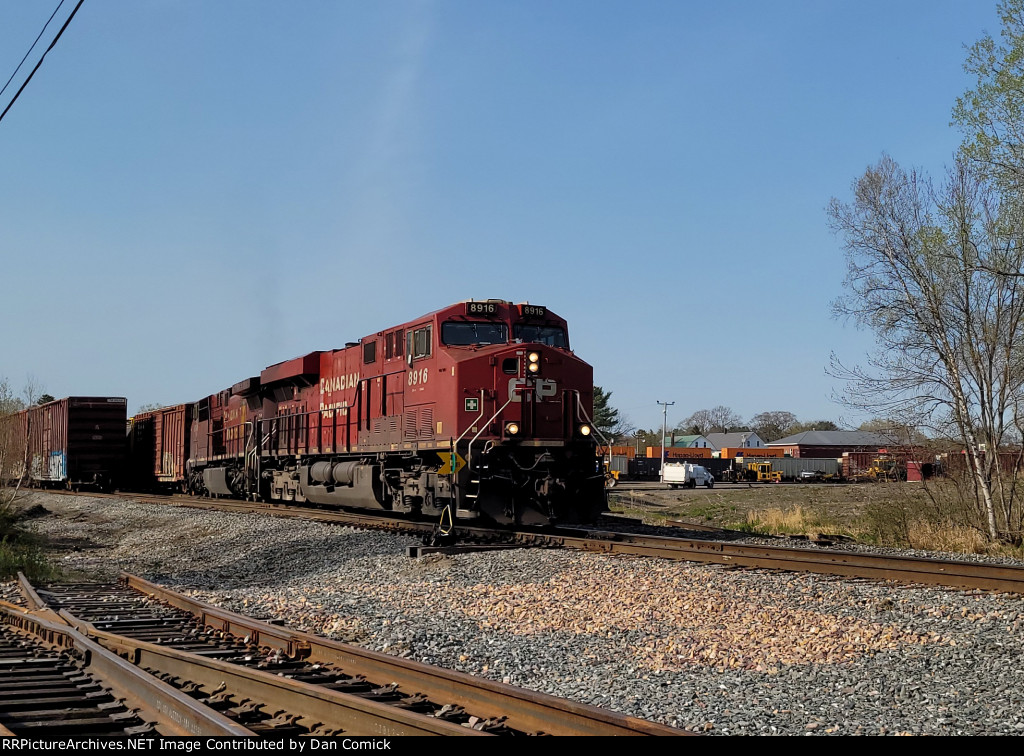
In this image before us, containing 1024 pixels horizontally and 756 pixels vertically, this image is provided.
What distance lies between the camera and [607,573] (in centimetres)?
972

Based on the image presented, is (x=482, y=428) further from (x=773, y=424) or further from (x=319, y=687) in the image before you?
(x=773, y=424)

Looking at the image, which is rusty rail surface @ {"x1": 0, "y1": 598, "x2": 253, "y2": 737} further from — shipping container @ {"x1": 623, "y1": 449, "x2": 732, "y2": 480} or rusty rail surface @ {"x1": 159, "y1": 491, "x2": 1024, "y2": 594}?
shipping container @ {"x1": 623, "y1": 449, "x2": 732, "y2": 480}

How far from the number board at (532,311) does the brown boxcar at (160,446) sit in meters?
20.1

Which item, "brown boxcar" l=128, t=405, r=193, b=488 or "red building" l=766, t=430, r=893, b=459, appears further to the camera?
"red building" l=766, t=430, r=893, b=459

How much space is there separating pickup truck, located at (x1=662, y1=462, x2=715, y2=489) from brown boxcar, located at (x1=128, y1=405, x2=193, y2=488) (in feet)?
98.2

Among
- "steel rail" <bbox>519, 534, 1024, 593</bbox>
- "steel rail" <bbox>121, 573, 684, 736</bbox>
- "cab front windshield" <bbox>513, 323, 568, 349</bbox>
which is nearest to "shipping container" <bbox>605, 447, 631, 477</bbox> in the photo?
"cab front windshield" <bbox>513, 323, 568, 349</bbox>

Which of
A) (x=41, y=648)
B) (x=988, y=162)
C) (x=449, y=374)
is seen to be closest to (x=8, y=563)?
(x=41, y=648)

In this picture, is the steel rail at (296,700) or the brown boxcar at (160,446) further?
the brown boxcar at (160,446)

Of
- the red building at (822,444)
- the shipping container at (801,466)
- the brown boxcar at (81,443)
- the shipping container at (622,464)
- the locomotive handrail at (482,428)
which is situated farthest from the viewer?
the red building at (822,444)

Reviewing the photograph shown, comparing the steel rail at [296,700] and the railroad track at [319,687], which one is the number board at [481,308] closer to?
the railroad track at [319,687]

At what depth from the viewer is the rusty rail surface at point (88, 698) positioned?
4.31 meters

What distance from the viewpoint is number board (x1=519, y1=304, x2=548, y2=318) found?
1476cm

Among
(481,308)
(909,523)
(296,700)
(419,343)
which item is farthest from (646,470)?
(296,700)

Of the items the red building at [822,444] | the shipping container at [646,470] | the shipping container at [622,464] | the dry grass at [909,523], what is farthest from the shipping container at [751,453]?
the dry grass at [909,523]
